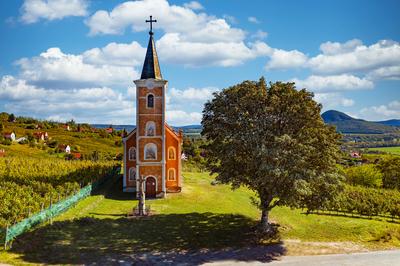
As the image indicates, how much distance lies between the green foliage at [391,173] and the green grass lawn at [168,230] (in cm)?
4779

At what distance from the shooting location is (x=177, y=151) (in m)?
48.9

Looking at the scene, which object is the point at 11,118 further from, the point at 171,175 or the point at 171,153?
the point at 171,175

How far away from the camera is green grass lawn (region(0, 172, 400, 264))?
2771 centimetres

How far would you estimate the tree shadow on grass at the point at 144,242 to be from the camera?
87.8 feet

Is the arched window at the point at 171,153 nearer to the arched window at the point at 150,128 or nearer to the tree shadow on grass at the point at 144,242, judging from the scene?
the arched window at the point at 150,128

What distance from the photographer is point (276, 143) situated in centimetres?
2986

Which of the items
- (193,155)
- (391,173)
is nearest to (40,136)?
(193,155)

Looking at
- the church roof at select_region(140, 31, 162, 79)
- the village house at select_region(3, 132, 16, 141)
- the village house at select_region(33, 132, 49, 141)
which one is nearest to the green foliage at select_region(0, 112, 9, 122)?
the village house at select_region(33, 132, 49, 141)

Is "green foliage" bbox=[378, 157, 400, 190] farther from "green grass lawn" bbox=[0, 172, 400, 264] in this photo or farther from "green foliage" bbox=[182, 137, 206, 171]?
"green grass lawn" bbox=[0, 172, 400, 264]

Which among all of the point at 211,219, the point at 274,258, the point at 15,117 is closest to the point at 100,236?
the point at 211,219

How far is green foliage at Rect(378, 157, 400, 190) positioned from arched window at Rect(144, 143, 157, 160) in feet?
205

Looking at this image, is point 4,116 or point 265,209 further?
point 4,116

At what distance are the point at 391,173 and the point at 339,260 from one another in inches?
2630

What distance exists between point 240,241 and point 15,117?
472 ft
